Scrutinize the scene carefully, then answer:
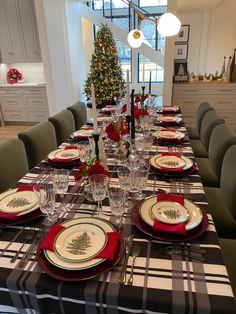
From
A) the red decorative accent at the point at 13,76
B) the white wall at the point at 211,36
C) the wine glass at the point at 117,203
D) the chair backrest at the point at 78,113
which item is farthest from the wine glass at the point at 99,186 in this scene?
the white wall at the point at 211,36

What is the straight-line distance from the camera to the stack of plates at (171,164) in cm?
143

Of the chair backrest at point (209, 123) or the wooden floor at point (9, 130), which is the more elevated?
the chair backrest at point (209, 123)

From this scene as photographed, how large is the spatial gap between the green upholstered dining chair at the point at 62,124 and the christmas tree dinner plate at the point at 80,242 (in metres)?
1.53

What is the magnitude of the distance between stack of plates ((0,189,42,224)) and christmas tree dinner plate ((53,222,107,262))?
23cm

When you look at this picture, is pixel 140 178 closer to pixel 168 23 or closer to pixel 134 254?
pixel 134 254

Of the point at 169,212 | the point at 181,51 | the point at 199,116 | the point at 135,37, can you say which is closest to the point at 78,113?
the point at 135,37

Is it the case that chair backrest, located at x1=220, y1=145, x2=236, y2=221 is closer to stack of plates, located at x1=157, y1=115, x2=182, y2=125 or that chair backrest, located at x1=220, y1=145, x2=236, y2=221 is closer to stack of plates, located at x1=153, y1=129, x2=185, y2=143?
stack of plates, located at x1=153, y1=129, x2=185, y2=143

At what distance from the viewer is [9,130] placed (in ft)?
17.2

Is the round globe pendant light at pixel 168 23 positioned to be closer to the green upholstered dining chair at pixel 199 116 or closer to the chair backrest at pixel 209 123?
the chair backrest at pixel 209 123

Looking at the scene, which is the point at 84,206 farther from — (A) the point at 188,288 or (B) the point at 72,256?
(A) the point at 188,288

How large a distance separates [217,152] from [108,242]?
122 cm

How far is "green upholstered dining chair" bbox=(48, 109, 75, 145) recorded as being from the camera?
236 centimetres

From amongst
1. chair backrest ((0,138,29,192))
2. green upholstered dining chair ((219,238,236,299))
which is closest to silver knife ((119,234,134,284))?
green upholstered dining chair ((219,238,236,299))

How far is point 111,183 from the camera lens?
4.47 ft
